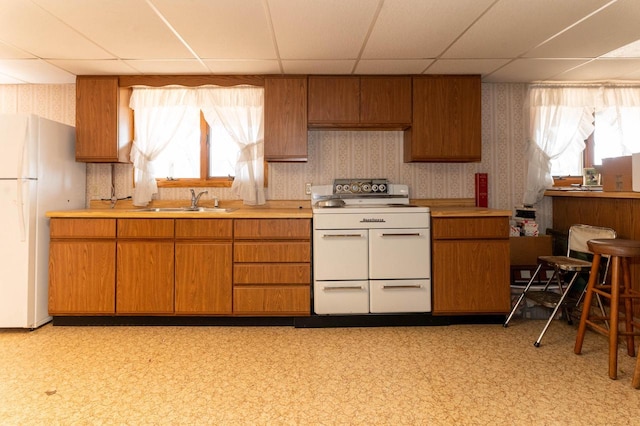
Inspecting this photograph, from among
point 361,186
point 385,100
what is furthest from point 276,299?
point 385,100

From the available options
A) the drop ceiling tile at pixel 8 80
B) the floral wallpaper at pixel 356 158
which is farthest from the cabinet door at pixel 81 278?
the drop ceiling tile at pixel 8 80

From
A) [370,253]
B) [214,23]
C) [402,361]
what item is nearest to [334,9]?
[214,23]

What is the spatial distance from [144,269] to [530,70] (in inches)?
148

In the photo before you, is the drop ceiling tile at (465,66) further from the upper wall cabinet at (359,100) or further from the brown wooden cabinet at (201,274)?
the brown wooden cabinet at (201,274)

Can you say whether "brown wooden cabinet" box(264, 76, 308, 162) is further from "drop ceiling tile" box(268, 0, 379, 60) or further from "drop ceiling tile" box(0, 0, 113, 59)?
"drop ceiling tile" box(0, 0, 113, 59)

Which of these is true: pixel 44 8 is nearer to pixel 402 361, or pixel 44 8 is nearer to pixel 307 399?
pixel 307 399

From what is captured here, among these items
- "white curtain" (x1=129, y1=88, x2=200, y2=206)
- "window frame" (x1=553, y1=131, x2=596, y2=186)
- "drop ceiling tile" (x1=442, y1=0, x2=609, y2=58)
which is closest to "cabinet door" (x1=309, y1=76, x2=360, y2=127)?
"drop ceiling tile" (x1=442, y1=0, x2=609, y2=58)

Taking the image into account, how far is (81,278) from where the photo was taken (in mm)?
3062

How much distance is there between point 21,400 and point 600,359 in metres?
3.37

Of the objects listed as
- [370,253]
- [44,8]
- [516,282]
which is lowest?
[516,282]

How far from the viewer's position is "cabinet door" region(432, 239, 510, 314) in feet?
10.1

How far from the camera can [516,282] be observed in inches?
135

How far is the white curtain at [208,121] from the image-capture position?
3617mm

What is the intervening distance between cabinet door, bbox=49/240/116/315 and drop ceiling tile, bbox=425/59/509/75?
10.1 ft
